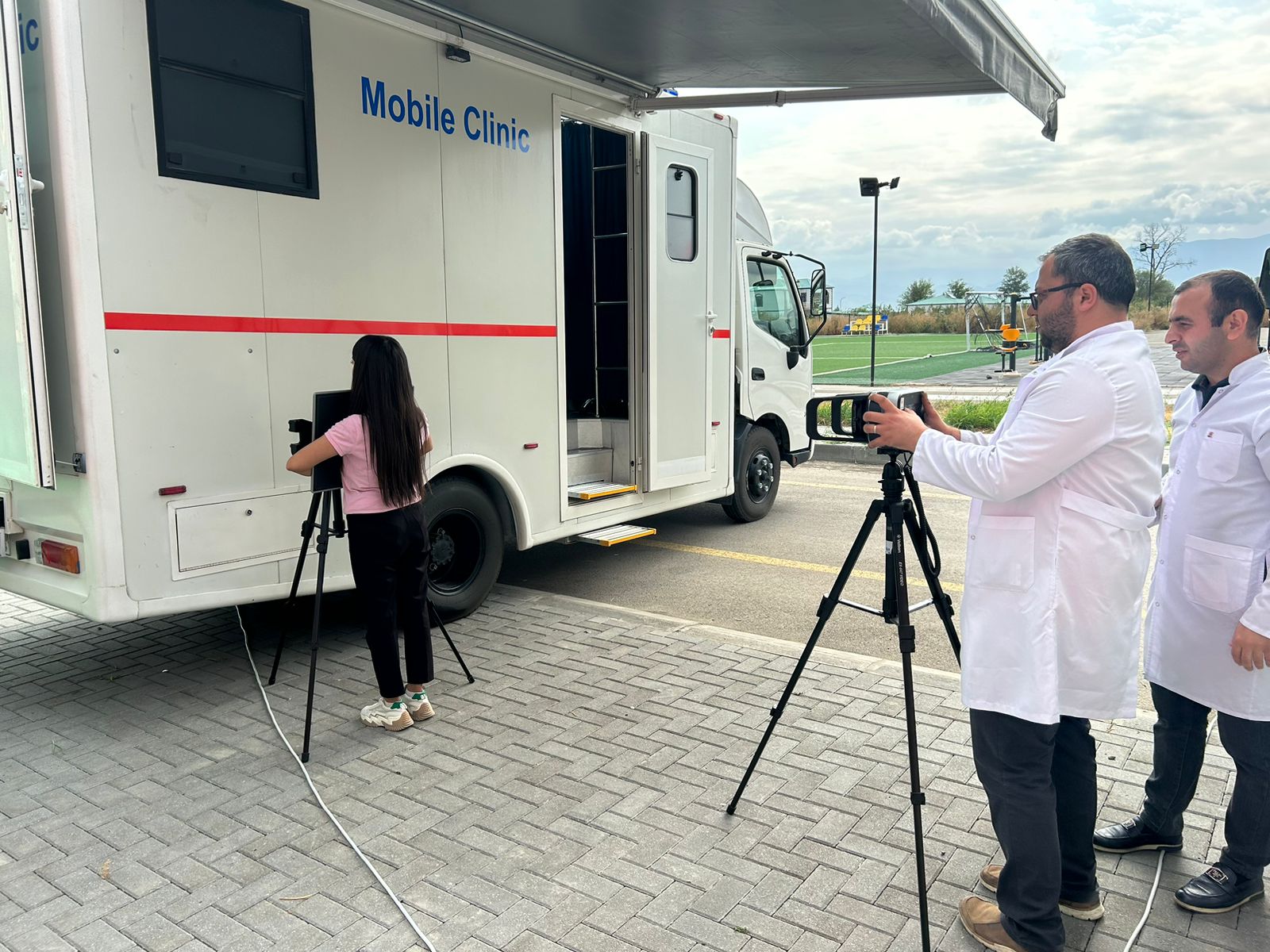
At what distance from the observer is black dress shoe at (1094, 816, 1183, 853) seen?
310cm

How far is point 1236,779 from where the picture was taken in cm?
Result: 295

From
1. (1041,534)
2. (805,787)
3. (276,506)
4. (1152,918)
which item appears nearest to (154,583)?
(276,506)

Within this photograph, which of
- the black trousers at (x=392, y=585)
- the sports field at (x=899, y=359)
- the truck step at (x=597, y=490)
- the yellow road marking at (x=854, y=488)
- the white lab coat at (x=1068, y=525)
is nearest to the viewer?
the white lab coat at (x=1068, y=525)

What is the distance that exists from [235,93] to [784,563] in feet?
15.7

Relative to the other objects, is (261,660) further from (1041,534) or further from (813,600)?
(1041,534)

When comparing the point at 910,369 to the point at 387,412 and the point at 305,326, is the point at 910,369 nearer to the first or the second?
the point at 305,326

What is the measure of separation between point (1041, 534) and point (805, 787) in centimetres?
155

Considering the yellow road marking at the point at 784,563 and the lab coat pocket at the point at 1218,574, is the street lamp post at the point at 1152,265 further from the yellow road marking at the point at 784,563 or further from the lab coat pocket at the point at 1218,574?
the lab coat pocket at the point at 1218,574

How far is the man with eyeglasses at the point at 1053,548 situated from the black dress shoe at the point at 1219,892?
0.55 meters

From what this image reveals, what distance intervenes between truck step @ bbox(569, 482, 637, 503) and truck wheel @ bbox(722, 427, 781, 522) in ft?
5.85

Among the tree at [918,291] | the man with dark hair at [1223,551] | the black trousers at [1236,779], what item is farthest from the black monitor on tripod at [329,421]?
the tree at [918,291]

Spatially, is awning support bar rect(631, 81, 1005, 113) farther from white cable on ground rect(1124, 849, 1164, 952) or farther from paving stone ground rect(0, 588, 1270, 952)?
white cable on ground rect(1124, 849, 1164, 952)

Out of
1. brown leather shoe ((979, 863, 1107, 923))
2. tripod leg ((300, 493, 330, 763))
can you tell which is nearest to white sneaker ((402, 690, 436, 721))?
tripod leg ((300, 493, 330, 763))

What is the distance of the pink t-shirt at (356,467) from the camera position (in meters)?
3.95
